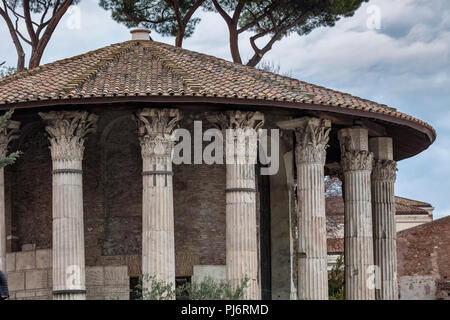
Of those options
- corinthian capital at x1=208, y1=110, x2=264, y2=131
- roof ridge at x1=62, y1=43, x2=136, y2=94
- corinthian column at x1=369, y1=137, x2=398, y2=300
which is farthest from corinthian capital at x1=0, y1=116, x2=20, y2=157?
corinthian column at x1=369, y1=137, x2=398, y2=300

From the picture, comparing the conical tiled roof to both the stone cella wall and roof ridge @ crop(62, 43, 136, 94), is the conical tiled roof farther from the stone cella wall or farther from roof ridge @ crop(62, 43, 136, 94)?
the stone cella wall

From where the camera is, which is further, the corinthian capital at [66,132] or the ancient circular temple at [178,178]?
the corinthian capital at [66,132]

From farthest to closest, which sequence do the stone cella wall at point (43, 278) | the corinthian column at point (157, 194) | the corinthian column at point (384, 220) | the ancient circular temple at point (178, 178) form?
the corinthian column at point (384, 220)
the stone cella wall at point (43, 278)
the ancient circular temple at point (178, 178)
the corinthian column at point (157, 194)

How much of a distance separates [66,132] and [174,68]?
3.01m

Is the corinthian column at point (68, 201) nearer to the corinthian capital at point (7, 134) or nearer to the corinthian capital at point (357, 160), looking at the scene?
the corinthian capital at point (7, 134)

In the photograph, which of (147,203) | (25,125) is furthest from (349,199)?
(25,125)

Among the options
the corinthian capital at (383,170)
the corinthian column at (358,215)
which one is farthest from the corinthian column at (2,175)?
the corinthian capital at (383,170)

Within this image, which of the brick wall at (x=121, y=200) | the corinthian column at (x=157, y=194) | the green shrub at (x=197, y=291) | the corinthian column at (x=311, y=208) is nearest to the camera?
the green shrub at (x=197, y=291)

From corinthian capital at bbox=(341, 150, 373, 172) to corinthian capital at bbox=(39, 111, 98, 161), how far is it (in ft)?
19.3

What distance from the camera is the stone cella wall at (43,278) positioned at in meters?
23.7

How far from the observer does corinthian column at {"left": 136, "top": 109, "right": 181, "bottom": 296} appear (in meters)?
21.5

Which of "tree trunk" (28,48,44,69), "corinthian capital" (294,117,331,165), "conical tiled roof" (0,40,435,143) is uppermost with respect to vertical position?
"tree trunk" (28,48,44,69)
